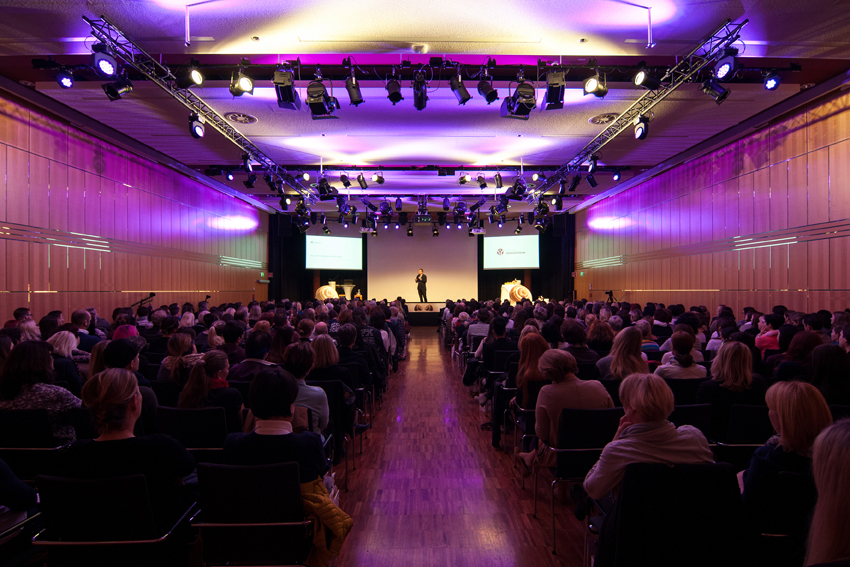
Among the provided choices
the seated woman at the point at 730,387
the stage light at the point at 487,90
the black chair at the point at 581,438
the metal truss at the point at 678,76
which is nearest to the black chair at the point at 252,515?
the black chair at the point at 581,438

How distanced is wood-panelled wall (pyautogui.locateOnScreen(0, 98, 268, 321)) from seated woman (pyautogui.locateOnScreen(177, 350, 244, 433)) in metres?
6.46

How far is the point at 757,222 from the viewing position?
9.29 m

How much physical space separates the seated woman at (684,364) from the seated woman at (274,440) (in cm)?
287

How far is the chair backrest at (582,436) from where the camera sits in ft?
9.95

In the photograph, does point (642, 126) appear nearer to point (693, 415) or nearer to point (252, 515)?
point (693, 415)

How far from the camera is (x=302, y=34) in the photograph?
19.3 feet

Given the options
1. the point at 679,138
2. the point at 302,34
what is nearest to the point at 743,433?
the point at 302,34

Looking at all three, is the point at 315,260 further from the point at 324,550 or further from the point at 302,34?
the point at 324,550

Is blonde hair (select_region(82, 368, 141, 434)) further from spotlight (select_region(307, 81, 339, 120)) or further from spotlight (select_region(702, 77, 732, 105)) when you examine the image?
spotlight (select_region(702, 77, 732, 105))

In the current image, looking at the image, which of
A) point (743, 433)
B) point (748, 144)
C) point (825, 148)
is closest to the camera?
point (743, 433)

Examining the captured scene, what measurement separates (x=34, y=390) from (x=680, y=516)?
11.7 ft

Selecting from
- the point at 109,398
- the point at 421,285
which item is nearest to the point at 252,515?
the point at 109,398

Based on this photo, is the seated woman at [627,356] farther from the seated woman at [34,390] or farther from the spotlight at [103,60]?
the spotlight at [103,60]

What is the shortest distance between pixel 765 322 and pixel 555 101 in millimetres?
3754
